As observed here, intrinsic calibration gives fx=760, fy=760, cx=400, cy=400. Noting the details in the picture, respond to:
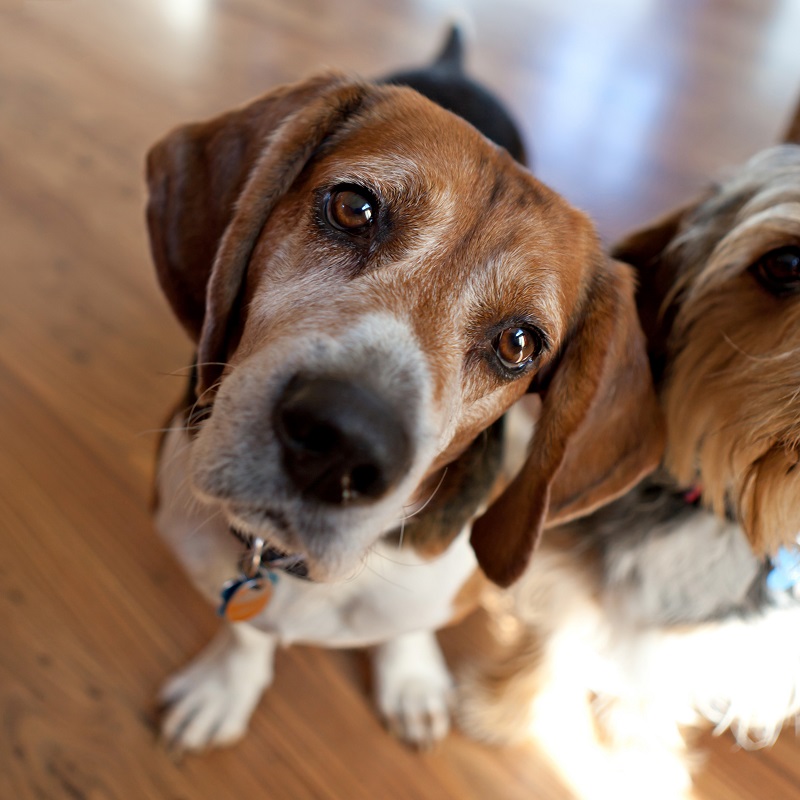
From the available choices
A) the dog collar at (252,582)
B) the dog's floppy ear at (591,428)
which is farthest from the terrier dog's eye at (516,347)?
the dog collar at (252,582)

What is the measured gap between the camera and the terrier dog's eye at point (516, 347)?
4.97 ft

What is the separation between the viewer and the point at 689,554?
182 centimetres

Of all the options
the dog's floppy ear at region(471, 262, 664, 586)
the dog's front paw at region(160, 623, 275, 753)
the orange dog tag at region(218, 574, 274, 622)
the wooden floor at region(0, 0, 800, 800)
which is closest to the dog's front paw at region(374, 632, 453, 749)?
the wooden floor at region(0, 0, 800, 800)

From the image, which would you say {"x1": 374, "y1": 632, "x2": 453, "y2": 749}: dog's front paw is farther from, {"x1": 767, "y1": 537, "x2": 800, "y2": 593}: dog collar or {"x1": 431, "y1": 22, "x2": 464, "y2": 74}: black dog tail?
{"x1": 431, "y1": 22, "x2": 464, "y2": 74}: black dog tail

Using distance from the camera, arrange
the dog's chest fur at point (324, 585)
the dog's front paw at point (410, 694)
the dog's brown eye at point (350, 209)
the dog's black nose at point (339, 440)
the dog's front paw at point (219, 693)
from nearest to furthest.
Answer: the dog's black nose at point (339, 440)
the dog's brown eye at point (350, 209)
the dog's chest fur at point (324, 585)
the dog's front paw at point (219, 693)
the dog's front paw at point (410, 694)

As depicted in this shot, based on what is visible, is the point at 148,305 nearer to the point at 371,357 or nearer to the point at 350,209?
the point at 350,209

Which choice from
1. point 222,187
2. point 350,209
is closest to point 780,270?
point 350,209

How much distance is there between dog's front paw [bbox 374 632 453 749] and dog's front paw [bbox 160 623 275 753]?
14.1 inches

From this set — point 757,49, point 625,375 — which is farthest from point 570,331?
point 757,49

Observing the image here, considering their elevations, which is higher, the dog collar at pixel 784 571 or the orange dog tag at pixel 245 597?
the dog collar at pixel 784 571

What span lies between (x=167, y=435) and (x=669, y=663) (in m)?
1.43

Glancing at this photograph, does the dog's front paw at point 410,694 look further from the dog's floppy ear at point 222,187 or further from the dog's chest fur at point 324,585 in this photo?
the dog's floppy ear at point 222,187

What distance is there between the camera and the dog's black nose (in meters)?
1.15

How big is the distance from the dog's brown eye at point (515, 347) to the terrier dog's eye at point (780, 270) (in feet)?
1.61
